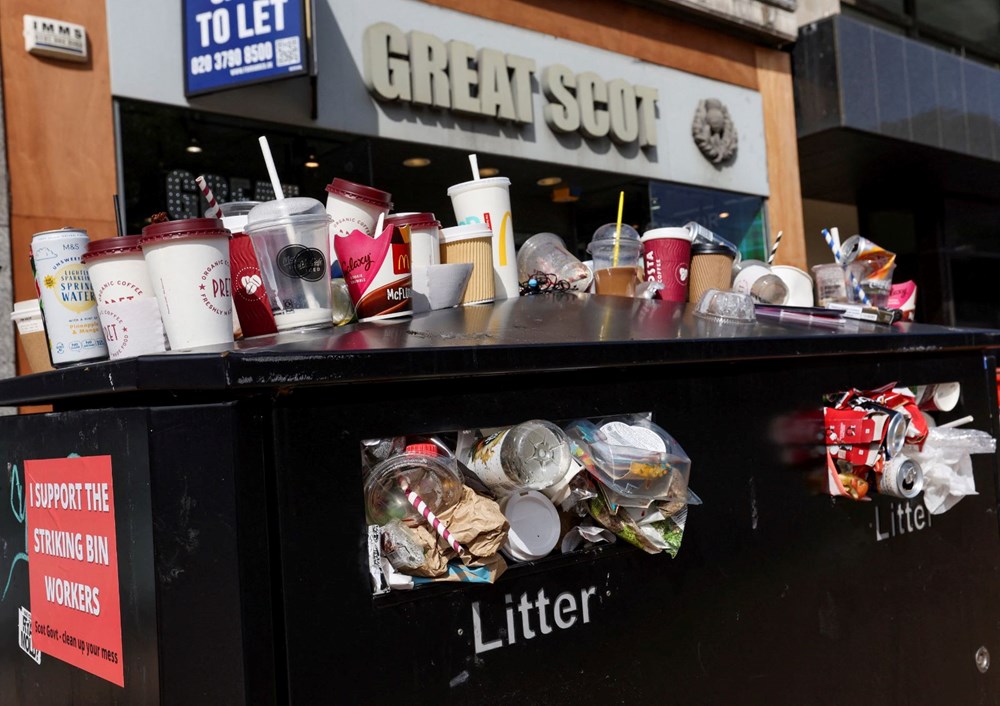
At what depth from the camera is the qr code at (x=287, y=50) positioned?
5629mm

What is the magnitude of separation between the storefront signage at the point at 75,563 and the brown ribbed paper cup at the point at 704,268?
2.14 meters

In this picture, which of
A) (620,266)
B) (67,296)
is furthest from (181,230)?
(620,266)

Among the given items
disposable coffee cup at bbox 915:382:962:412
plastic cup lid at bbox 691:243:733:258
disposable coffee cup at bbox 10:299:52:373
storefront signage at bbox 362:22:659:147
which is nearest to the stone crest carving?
storefront signage at bbox 362:22:659:147

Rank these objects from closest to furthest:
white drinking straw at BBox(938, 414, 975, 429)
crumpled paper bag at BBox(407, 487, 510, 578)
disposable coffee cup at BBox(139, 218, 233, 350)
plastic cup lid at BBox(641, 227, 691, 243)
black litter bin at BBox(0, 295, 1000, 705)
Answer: black litter bin at BBox(0, 295, 1000, 705) → crumpled paper bag at BBox(407, 487, 510, 578) → disposable coffee cup at BBox(139, 218, 233, 350) → white drinking straw at BBox(938, 414, 975, 429) → plastic cup lid at BBox(641, 227, 691, 243)

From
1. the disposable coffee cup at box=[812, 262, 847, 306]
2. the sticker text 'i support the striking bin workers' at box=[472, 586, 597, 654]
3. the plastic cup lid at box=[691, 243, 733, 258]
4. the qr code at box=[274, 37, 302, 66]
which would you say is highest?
the qr code at box=[274, 37, 302, 66]

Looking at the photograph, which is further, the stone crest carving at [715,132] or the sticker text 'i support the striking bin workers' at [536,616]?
the stone crest carving at [715,132]

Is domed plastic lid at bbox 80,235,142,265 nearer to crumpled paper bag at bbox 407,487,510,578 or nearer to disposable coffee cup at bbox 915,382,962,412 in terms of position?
crumpled paper bag at bbox 407,487,510,578

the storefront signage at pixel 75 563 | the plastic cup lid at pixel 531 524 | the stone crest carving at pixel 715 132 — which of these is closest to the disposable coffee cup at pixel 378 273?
the plastic cup lid at pixel 531 524

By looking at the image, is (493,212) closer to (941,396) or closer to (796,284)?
(796,284)

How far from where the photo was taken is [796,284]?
3424 millimetres

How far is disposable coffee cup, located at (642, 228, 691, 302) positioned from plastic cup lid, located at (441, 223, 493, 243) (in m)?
0.67

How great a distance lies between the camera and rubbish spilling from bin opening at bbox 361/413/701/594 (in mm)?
1420

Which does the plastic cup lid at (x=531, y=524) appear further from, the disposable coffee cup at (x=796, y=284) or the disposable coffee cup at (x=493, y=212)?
the disposable coffee cup at (x=796, y=284)

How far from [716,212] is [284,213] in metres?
8.05
